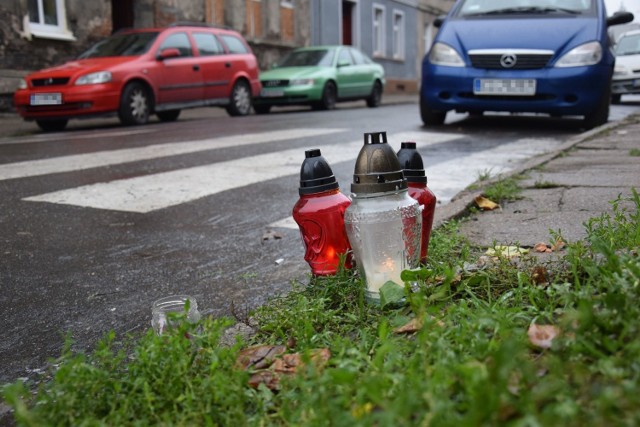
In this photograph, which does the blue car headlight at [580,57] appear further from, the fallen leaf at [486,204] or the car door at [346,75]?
the car door at [346,75]

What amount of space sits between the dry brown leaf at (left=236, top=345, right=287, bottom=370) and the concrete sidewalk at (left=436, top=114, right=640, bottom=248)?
1.12 m

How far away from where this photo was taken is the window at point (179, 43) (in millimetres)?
13344

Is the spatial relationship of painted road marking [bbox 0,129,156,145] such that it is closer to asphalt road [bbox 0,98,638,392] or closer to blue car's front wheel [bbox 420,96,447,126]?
asphalt road [bbox 0,98,638,392]

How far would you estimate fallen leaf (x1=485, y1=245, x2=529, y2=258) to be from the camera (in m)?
2.57

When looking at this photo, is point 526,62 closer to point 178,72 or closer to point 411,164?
point 411,164

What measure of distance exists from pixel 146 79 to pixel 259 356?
11.1 meters

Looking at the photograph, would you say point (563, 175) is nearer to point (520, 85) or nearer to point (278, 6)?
point (520, 85)

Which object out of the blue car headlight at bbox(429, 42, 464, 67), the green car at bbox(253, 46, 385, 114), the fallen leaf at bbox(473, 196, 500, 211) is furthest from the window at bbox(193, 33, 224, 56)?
the fallen leaf at bbox(473, 196, 500, 211)

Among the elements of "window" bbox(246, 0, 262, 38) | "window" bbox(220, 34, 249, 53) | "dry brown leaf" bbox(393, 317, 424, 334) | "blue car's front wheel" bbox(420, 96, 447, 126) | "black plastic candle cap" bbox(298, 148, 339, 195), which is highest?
"window" bbox(246, 0, 262, 38)

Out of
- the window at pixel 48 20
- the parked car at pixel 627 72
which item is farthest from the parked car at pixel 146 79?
the parked car at pixel 627 72

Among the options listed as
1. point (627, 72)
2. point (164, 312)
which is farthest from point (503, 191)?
point (627, 72)

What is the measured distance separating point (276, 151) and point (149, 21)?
13.3m

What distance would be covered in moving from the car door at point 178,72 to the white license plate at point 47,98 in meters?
1.89

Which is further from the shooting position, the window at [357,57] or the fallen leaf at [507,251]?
the window at [357,57]
